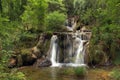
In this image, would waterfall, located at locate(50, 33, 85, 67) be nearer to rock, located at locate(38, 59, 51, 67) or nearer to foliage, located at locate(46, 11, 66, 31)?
rock, located at locate(38, 59, 51, 67)

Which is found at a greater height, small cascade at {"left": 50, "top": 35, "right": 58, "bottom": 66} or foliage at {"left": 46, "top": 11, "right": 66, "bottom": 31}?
foliage at {"left": 46, "top": 11, "right": 66, "bottom": 31}

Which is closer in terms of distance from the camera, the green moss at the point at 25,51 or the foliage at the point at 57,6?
the green moss at the point at 25,51

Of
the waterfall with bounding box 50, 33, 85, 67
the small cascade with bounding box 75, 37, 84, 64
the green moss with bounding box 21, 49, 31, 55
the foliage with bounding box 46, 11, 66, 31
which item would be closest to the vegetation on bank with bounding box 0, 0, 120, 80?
the foliage with bounding box 46, 11, 66, 31

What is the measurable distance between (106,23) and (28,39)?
7.18m

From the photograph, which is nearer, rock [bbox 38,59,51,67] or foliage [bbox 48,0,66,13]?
rock [bbox 38,59,51,67]

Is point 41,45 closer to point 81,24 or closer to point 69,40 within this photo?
point 69,40

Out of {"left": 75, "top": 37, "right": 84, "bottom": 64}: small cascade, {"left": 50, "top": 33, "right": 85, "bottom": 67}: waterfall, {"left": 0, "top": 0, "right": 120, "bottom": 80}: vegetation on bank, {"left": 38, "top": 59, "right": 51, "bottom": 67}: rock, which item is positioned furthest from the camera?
{"left": 50, "top": 33, "right": 85, "bottom": 67}: waterfall

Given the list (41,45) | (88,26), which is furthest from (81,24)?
(41,45)

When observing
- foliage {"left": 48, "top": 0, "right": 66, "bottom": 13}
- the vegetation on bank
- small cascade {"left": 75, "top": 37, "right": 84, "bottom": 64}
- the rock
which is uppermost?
foliage {"left": 48, "top": 0, "right": 66, "bottom": 13}

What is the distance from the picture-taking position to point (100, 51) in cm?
1839

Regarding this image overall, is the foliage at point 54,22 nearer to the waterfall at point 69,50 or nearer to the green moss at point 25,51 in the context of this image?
the waterfall at point 69,50

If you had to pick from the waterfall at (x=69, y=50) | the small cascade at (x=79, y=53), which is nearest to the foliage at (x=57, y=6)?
the waterfall at (x=69, y=50)

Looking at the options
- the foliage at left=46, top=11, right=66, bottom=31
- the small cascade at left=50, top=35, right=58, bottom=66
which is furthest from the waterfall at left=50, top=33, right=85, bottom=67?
the foliage at left=46, top=11, right=66, bottom=31

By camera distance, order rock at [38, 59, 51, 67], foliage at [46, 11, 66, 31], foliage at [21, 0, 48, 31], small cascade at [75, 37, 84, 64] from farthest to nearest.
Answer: foliage at [46, 11, 66, 31]
foliage at [21, 0, 48, 31]
small cascade at [75, 37, 84, 64]
rock at [38, 59, 51, 67]
